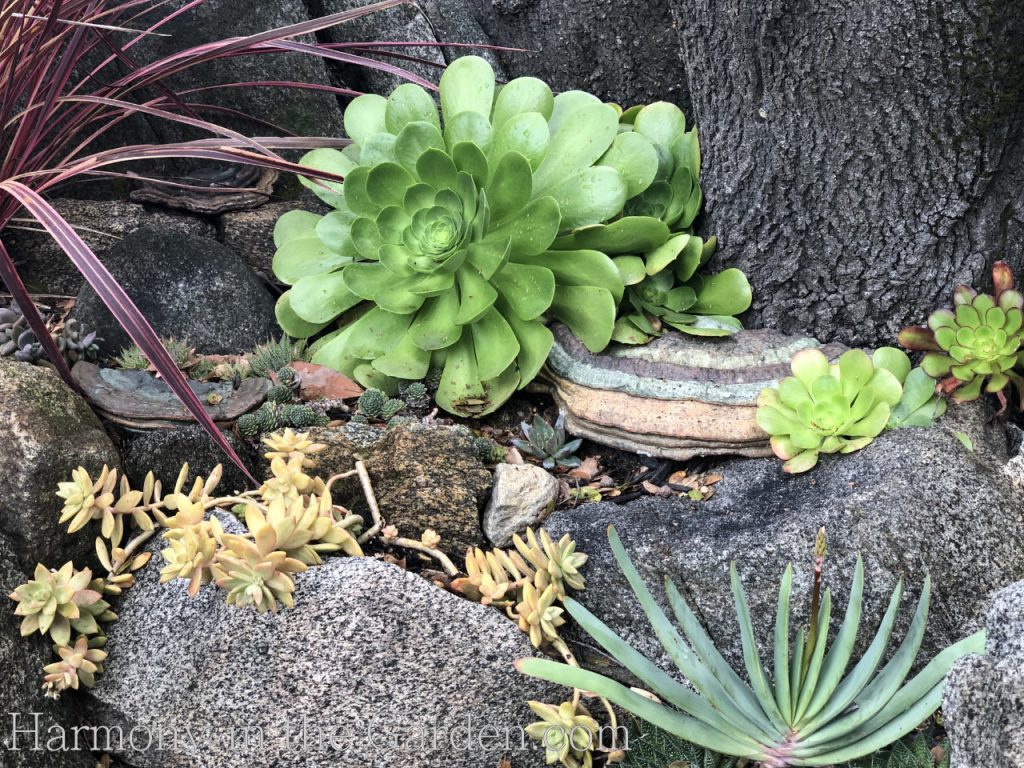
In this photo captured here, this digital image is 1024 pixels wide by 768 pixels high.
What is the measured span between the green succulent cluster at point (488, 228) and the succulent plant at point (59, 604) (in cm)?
90

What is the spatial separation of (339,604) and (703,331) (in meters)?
1.16

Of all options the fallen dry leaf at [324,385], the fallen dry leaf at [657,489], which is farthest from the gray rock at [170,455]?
the fallen dry leaf at [657,489]

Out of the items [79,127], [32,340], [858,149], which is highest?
[79,127]

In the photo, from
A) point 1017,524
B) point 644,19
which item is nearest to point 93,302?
point 644,19

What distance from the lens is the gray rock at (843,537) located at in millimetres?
1859

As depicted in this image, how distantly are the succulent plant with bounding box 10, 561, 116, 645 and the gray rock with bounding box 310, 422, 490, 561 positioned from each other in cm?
56

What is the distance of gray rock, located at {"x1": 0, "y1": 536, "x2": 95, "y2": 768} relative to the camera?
67.2 inches

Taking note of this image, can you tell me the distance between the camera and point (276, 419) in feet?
7.34

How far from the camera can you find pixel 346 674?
1783mm

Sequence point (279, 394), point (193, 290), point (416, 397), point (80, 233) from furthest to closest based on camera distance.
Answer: point (80, 233) → point (193, 290) → point (416, 397) → point (279, 394)

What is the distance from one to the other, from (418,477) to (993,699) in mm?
1285

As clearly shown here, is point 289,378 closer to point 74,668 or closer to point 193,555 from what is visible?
point 193,555

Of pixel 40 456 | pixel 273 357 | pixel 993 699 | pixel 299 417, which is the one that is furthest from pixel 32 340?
pixel 993 699

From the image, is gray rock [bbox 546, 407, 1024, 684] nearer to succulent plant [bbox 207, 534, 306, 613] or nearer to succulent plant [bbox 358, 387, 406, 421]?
succulent plant [bbox 358, 387, 406, 421]
